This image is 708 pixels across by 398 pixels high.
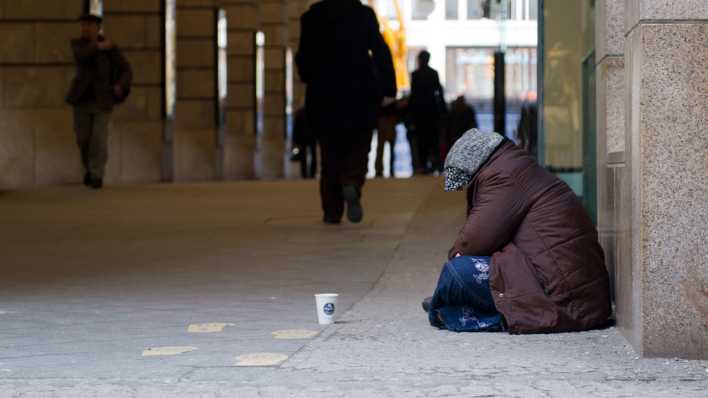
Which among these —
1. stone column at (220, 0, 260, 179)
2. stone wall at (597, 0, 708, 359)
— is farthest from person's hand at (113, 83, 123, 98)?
stone column at (220, 0, 260, 179)

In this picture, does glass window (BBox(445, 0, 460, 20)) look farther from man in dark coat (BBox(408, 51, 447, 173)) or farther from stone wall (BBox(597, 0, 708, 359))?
stone wall (BBox(597, 0, 708, 359))

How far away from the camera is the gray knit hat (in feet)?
20.1

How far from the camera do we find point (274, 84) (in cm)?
3831

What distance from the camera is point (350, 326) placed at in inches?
249

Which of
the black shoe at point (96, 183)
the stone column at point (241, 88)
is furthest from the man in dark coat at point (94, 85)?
the stone column at point (241, 88)

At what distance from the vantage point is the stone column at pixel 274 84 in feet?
120

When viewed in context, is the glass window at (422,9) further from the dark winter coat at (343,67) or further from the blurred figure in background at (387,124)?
the dark winter coat at (343,67)

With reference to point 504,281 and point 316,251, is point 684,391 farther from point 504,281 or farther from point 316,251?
point 316,251

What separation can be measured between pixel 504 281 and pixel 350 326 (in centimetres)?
72

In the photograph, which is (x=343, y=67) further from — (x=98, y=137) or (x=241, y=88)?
(x=241, y=88)

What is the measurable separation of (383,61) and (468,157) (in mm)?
5603

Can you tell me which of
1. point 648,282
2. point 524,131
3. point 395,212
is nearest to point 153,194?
point 395,212

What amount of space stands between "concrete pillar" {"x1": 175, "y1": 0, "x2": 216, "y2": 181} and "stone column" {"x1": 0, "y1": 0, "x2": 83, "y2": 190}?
21.4ft

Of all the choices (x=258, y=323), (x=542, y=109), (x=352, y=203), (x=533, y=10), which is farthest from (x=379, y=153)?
(x=258, y=323)
